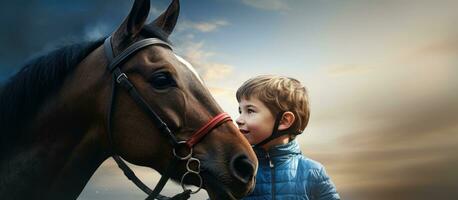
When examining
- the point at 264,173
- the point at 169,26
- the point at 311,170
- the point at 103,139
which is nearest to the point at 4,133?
the point at 103,139

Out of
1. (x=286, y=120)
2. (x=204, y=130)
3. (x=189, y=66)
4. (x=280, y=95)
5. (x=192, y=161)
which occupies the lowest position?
(x=192, y=161)

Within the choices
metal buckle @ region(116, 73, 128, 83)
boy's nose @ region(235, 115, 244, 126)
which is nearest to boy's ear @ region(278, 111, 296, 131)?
boy's nose @ region(235, 115, 244, 126)

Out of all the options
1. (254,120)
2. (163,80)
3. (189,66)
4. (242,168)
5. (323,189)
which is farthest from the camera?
(254,120)

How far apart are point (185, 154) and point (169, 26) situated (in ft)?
3.80

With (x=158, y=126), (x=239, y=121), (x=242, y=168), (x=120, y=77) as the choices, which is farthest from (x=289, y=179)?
(x=120, y=77)

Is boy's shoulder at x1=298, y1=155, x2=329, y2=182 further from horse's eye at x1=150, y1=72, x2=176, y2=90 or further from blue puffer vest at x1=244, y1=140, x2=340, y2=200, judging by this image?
horse's eye at x1=150, y1=72, x2=176, y2=90

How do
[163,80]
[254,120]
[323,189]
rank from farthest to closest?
[254,120]
[323,189]
[163,80]

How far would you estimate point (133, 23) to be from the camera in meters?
3.13

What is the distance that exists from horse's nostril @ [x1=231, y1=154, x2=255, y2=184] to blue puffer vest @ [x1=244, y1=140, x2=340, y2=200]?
0.72 metres

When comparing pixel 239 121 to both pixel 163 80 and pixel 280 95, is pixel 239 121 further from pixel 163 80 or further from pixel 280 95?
pixel 163 80

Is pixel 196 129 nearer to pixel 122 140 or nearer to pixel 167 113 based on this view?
pixel 167 113

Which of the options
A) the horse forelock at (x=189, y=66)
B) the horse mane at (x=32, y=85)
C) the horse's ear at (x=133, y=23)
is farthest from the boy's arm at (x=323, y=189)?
the horse's ear at (x=133, y=23)

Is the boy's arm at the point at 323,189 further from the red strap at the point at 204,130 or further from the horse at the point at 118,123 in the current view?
the red strap at the point at 204,130

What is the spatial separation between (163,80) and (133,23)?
48 cm
